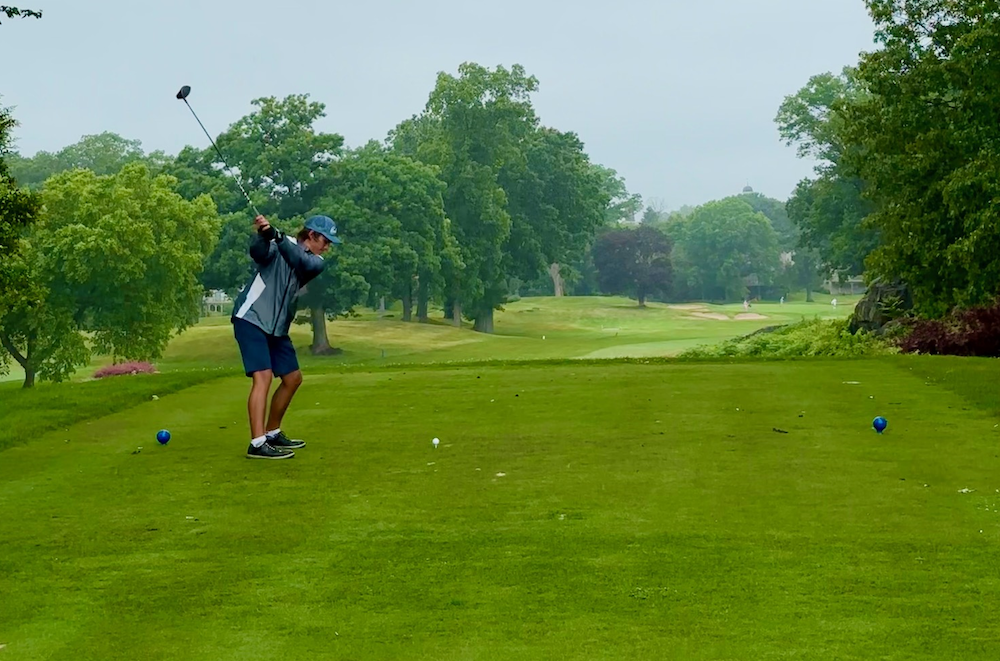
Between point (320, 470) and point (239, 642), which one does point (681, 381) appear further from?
point (239, 642)

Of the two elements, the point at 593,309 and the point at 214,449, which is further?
the point at 593,309

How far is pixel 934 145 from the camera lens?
26.0 meters

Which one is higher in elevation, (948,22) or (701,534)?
(948,22)

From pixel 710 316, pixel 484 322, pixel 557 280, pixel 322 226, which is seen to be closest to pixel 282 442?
pixel 322 226

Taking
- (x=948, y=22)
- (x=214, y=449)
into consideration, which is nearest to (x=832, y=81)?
(x=948, y=22)

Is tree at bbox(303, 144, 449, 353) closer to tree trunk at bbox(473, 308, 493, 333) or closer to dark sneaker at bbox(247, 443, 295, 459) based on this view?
tree trunk at bbox(473, 308, 493, 333)

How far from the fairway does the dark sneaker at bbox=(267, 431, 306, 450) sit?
11.7 inches

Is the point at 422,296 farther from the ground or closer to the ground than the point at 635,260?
closer to the ground

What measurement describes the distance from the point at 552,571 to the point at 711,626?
113 centimetres

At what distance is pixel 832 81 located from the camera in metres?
79.9

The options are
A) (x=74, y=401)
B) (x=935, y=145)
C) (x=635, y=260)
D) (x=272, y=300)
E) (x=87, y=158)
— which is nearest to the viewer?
(x=272, y=300)

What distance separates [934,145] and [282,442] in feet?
64.4

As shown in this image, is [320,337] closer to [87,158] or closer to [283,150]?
[283,150]

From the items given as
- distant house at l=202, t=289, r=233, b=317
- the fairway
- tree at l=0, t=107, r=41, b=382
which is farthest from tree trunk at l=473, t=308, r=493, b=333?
the fairway
